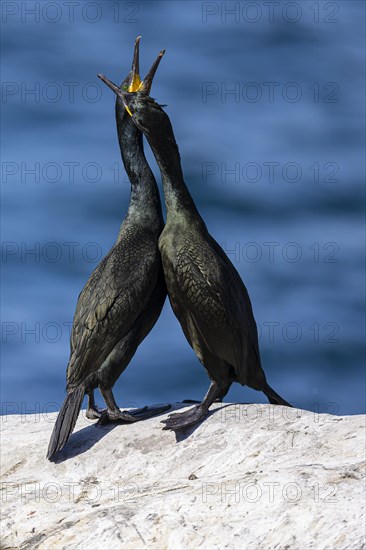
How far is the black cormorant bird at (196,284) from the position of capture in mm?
7320

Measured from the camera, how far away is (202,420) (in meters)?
7.29

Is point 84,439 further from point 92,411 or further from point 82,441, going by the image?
point 92,411

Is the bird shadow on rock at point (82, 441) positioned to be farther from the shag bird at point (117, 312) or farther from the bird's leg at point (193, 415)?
the bird's leg at point (193, 415)

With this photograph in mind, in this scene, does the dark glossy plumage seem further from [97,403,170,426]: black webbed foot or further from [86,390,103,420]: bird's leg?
[86,390,103,420]: bird's leg

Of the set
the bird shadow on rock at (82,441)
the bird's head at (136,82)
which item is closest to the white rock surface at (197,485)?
the bird shadow on rock at (82,441)

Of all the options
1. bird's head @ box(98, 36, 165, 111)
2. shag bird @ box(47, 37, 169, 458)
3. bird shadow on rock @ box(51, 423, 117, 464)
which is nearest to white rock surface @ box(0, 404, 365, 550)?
bird shadow on rock @ box(51, 423, 117, 464)

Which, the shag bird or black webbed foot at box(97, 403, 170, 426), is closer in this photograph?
the shag bird

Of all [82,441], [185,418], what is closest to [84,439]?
[82,441]

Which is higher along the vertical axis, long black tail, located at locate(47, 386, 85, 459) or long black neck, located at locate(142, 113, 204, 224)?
long black neck, located at locate(142, 113, 204, 224)

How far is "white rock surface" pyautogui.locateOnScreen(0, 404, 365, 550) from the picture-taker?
6.02 m

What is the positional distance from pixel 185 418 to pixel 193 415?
0.15 feet

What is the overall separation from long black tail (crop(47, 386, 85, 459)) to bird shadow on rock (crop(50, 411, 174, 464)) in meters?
0.10

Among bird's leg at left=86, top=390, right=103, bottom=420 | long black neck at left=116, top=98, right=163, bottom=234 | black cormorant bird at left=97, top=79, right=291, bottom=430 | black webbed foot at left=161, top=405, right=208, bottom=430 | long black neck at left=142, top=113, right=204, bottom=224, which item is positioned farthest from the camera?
bird's leg at left=86, top=390, right=103, bottom=420

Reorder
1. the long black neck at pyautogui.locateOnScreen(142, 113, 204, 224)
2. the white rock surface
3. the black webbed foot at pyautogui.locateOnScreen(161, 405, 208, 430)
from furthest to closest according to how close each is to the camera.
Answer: the long black neck at pyautogui.locateOnScreen(142, 113, 204, 224) → the black webbed foot at pyautogui.locateOnScreen(161, 405, 208, 430) → the white rock surface
